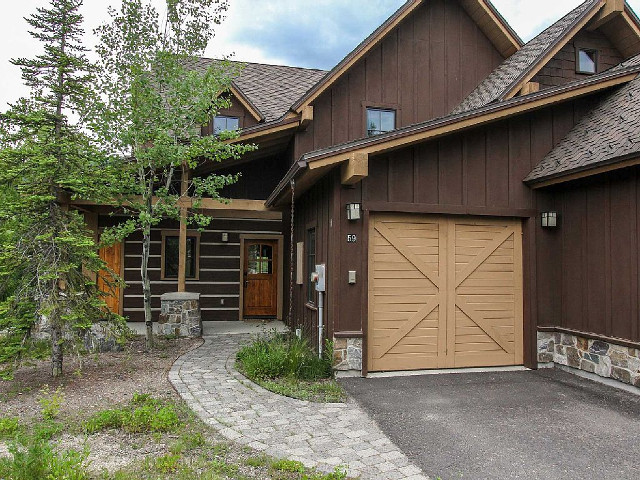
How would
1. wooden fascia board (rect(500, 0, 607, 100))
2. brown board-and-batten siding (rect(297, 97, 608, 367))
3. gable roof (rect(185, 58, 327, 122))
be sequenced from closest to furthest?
brown board-and-batten siding (rect(297, 97, 608, 367)), wooden fascia board (rect(500, 0, 607, 100)), gable roof (rect(185, 58, 327, 122))

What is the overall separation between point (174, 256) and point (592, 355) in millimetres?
8386

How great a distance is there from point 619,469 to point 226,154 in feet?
21.5

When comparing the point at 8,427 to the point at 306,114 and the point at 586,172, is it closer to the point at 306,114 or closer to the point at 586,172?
the point at 306,114

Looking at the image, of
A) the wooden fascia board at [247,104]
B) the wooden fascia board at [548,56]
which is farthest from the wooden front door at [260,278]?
the wooden fascia board at [548,56]

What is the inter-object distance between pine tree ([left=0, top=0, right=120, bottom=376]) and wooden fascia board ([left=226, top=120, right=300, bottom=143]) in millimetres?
2811

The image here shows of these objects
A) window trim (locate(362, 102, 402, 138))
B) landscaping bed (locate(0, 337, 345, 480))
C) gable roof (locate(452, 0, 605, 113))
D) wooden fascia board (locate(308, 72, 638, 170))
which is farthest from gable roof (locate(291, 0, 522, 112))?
landscaping bed (locate(0, 337, 345, 480))

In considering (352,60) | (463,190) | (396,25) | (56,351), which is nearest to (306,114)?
(352,60)

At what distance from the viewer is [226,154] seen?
7.88 meters

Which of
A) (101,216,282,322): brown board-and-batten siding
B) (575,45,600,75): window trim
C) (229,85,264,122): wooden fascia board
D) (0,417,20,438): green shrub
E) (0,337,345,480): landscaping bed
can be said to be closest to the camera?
(0,337,345,480): landscaping bed

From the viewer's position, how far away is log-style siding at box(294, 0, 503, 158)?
911 cm

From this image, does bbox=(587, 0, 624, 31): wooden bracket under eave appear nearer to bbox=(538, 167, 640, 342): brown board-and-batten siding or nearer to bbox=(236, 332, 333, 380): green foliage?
bbox=(538, 167, 640, 342): brown board-and-batten siding

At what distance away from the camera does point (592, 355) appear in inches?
236

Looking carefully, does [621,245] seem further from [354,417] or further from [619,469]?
[354,417]

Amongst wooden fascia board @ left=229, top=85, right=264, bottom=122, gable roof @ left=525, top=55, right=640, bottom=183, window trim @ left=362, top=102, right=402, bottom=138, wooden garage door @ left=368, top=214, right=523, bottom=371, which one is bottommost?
wooden garage door @ left=368, top=214, right=523, bottom=371
